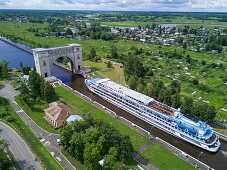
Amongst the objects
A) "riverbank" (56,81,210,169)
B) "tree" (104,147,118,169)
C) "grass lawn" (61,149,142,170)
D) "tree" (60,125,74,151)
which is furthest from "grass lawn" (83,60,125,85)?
"tree" (104,147,118,169)

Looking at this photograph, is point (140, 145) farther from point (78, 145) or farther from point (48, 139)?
point (48, 139)

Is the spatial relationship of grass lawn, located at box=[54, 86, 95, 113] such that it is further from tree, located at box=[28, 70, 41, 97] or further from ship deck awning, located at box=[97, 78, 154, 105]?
ship deck awning, located at box=[97, 78, 154, 105]

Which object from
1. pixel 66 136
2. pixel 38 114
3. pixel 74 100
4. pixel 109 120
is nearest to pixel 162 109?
pixel 109 120

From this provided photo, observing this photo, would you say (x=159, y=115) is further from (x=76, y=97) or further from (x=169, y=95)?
(x=76, y=97)

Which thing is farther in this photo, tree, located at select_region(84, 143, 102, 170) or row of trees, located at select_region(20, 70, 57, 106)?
row of trees, located at select_region(20, 70, 57, 106)

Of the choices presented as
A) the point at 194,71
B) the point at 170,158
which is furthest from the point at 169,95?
the point at 194,71

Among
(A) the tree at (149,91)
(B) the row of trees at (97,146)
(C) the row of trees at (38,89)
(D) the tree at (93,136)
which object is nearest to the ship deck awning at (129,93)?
(A) the tree at (149,91)

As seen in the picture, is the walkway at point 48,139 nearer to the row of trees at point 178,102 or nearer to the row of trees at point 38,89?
the row of trees at point 38,89
